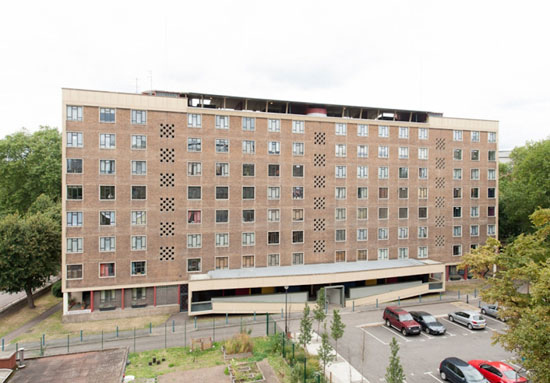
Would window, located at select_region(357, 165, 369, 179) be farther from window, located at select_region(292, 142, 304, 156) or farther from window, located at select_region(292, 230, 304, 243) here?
window, located at select_region(292, 230, 304, 243)

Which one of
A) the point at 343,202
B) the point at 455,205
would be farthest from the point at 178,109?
the point at 455,205

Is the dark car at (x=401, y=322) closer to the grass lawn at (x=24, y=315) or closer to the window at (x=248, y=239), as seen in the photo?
the window at (x=248, y=239)

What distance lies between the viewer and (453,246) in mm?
48750

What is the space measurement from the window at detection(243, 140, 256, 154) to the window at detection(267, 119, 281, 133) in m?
2.53

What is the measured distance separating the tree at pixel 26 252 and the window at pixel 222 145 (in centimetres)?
2012

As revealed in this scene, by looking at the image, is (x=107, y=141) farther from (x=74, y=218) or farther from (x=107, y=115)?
(x=74, y=218)

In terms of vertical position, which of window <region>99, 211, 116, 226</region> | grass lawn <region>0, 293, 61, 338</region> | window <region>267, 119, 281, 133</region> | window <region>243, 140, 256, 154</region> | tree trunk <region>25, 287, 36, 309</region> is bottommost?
grass lawn <region>0, 293, 61, 338</region>

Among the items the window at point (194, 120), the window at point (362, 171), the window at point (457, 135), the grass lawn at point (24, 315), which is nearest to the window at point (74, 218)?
the grass lawn at point (24, 315)

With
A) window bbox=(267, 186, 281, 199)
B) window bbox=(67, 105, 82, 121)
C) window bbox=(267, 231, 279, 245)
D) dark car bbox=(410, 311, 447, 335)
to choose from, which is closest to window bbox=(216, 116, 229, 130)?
window bbox=(267, 186, 281, 199)

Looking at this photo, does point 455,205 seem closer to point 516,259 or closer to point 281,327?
point 516,259

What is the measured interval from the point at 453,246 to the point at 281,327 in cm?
2805

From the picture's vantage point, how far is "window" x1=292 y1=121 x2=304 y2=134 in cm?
4284

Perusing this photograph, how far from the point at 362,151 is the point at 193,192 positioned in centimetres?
2119

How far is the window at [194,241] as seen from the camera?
39.5m
